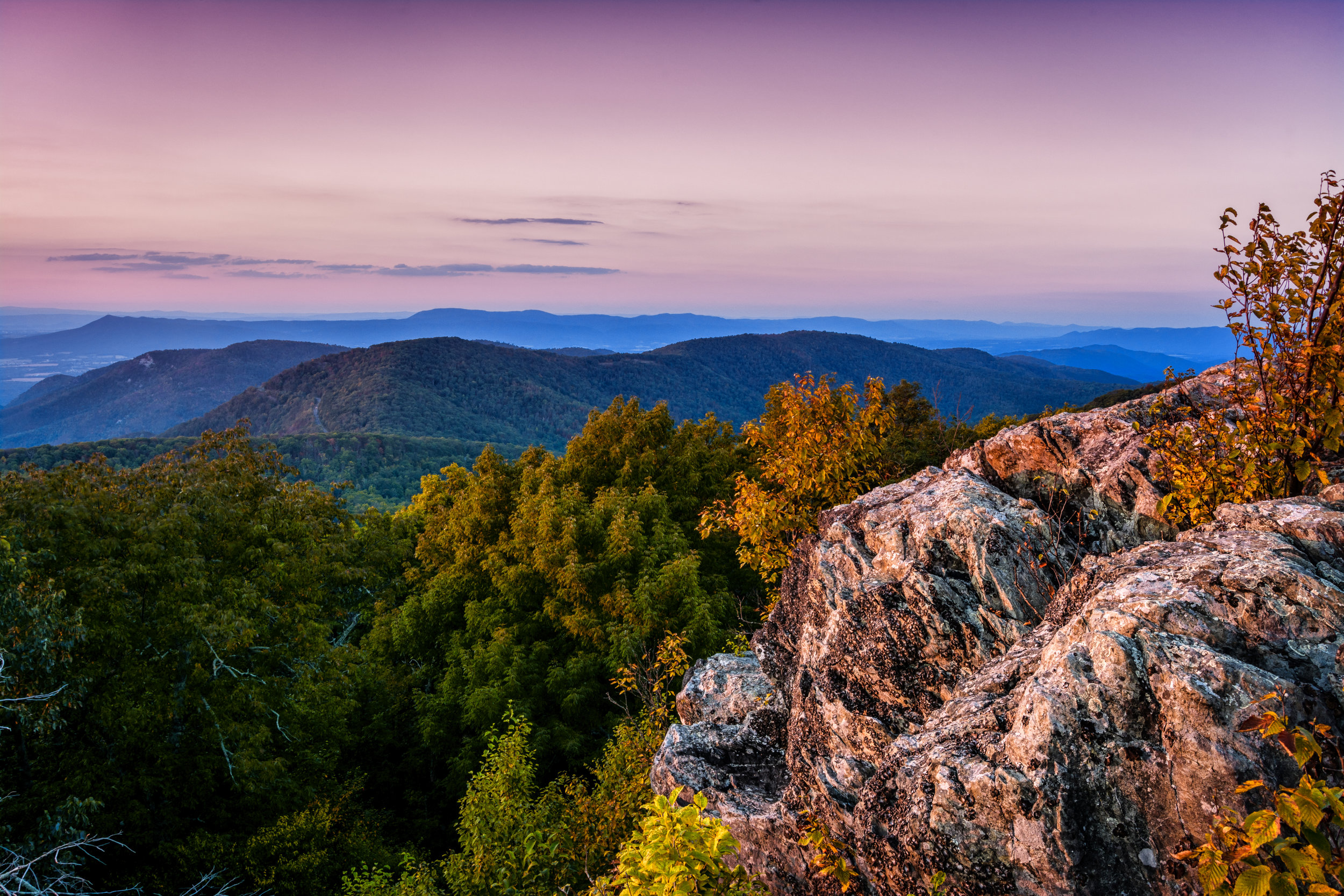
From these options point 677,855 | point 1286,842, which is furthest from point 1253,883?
point 677,855

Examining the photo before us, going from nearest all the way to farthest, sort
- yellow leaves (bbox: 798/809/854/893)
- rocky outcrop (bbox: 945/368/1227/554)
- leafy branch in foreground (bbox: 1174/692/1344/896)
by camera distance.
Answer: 1. leafy branch in foreground (bbox: 1174/692/1344/896)
2. yellow leaves (bbox: 798/809/854/893)
3. rocky outcrop (bbox: 945/368/1227/554)

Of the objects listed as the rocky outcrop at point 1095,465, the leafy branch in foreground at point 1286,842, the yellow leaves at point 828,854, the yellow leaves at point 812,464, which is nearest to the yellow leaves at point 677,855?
the yellow leaves at point 828,854

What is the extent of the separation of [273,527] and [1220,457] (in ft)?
75.8

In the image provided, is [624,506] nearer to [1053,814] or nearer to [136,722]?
[136,722]

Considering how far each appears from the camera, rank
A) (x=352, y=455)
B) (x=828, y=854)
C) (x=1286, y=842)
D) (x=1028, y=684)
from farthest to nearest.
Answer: (x=352, y=455) → (x=828, y=854) → (x=1028, y=684) → (x=1286, y=842)

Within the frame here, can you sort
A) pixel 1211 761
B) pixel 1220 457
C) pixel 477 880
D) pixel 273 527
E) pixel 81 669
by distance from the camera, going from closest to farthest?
pixel 1211 761 → pixel 1220 457 → pixel 477 880 → pixel 81 669 → pixel 273 527

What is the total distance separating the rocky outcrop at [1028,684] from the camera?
5.16m

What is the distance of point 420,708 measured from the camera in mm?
Result: 22031

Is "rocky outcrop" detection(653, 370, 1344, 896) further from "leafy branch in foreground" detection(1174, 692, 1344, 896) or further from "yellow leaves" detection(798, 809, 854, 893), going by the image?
"leafy branch in foreground" detection(1174, 692, 1344, 896)

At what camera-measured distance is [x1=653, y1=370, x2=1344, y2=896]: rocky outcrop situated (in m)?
5.16

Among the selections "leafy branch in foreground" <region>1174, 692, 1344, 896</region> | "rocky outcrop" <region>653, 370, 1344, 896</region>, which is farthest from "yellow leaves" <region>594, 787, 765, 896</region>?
"leafy branch in foreground" <region>1174, 692, 1344, 896</region>

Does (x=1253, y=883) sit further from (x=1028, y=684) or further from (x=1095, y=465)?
(x=1095, y=465)

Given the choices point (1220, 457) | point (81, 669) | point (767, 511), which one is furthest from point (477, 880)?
point (1220, 457)

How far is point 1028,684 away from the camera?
19.3ft
